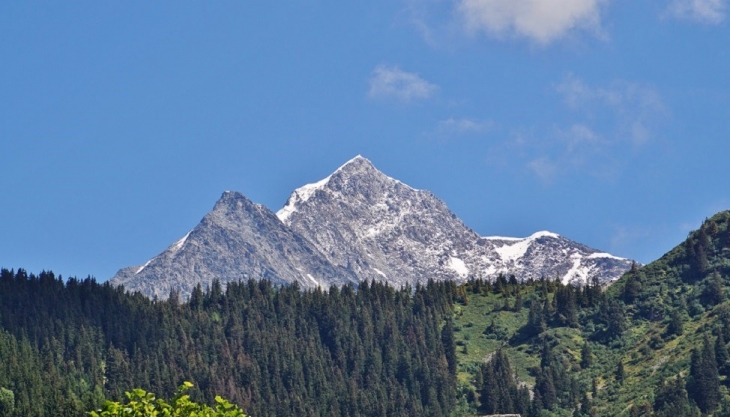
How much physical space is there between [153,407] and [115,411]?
1926 millimetres

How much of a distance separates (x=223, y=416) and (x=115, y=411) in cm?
469

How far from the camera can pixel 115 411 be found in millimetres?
65938

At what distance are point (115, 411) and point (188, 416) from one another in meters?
3.24

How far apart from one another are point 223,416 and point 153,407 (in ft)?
10.2

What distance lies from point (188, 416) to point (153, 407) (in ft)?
5.26

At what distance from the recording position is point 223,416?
220 feet

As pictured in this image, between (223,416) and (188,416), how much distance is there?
1.54 meters

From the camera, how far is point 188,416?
6706 centimetres

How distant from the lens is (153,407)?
67.2 metres
